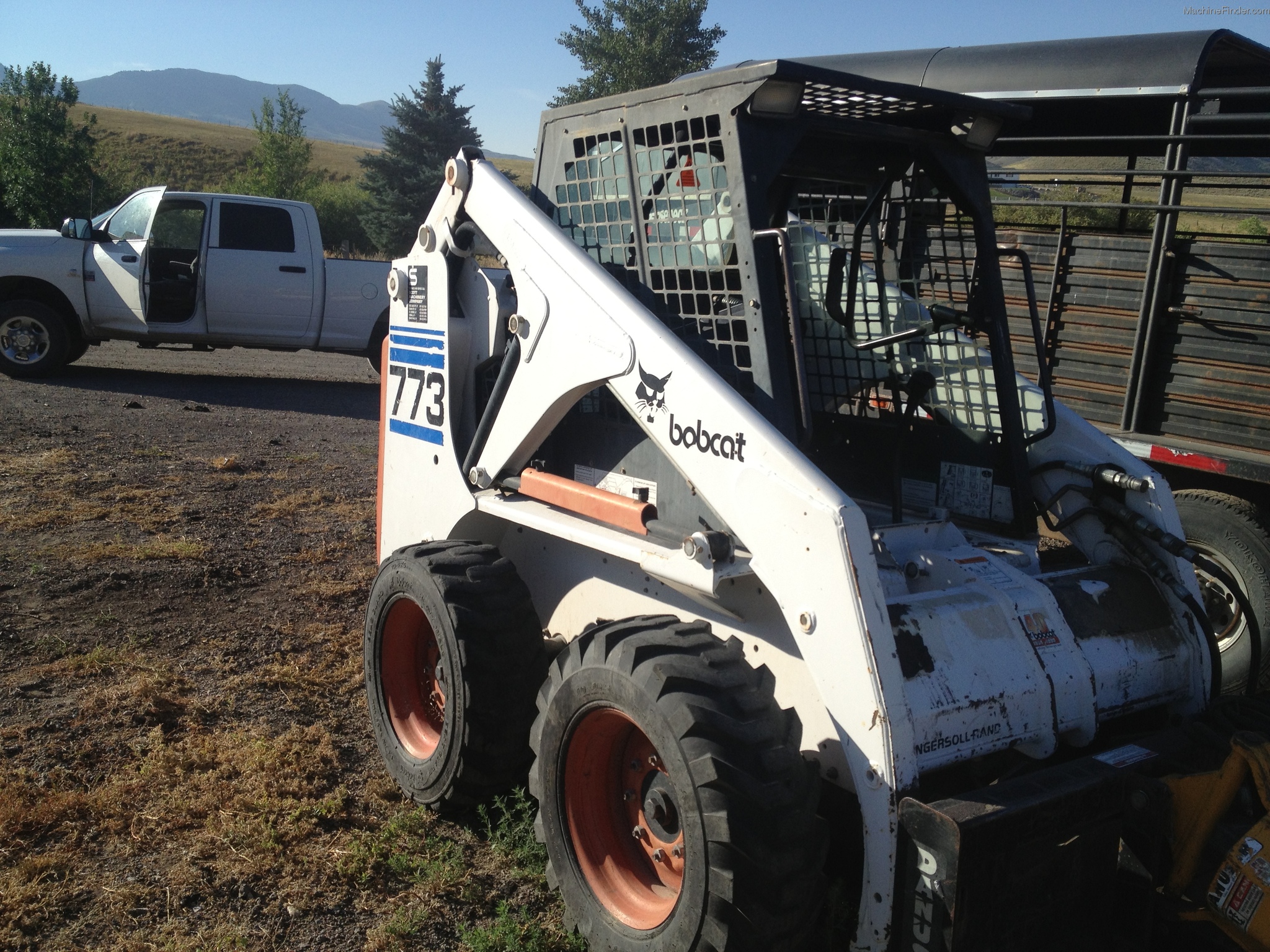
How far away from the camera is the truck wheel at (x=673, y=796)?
7.75 feet

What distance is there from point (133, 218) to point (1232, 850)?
1285 centimetres

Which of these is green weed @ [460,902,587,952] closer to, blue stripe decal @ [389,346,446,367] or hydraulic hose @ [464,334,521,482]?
hydraulic hose @ [464,334,521,482]

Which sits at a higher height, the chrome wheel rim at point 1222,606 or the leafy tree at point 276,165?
the leafy tree at point 276,165

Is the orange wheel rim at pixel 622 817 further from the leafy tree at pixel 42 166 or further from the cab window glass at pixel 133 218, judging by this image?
the leafy tree at pixel 42 166

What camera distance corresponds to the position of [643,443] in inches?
135

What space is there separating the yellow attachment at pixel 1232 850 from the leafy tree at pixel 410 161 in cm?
4002

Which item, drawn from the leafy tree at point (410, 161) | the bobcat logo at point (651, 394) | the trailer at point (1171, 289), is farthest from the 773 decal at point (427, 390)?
the leafy tree at point (410, 161)

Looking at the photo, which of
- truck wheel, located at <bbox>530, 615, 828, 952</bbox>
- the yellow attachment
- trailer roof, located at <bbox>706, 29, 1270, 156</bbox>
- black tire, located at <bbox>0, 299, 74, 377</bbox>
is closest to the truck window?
black tire, located at <bbox>0, 299, 74, 377</bbox>

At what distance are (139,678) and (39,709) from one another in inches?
16.3

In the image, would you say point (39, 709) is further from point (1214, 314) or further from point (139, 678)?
point (1214, 314)

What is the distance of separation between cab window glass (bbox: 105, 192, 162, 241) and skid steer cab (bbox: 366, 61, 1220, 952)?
929cm

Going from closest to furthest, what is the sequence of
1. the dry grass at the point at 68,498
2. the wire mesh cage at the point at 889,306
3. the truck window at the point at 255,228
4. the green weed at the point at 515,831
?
the green weed at the point at 515,831 < the wire mesh cage at the point at 889,306 < the dry grass at the point at 68,498 < the truck window at the point at 255,228

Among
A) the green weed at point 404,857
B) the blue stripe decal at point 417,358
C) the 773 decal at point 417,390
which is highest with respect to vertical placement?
the blue stripe decal at point 417,358

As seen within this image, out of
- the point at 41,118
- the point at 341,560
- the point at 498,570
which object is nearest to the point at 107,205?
the point at 41,118
